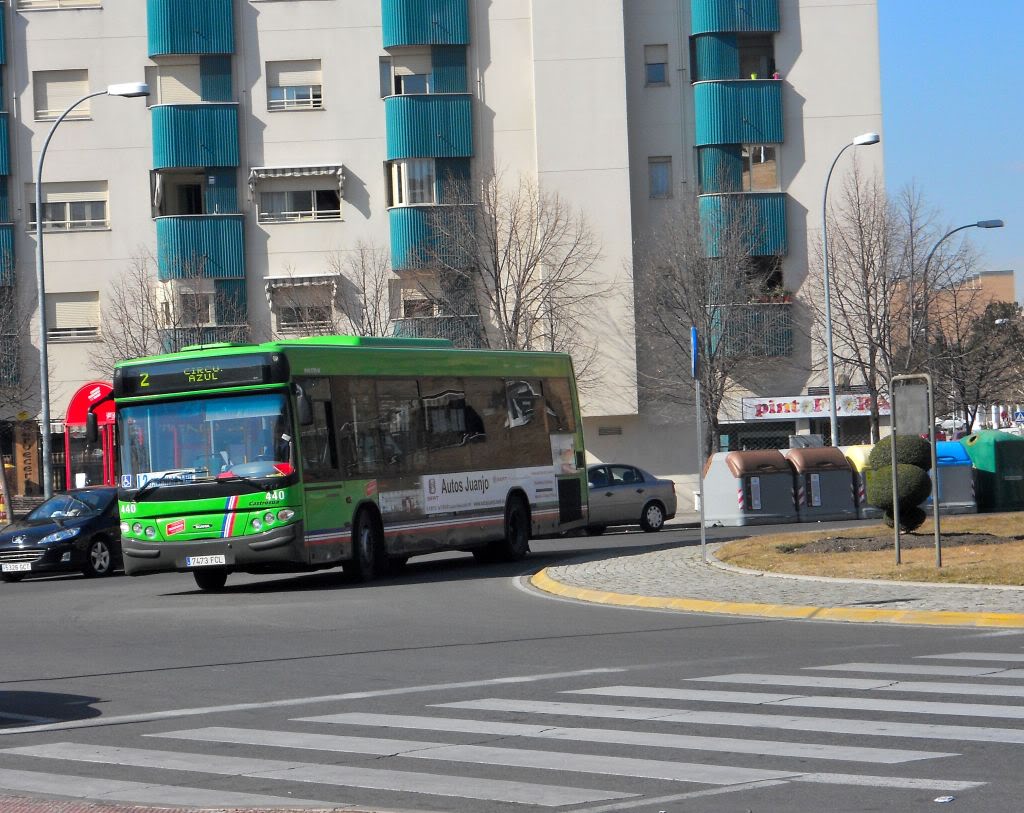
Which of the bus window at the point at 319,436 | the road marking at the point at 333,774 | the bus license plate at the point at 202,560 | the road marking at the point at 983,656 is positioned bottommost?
the road marking at the point at 983,656

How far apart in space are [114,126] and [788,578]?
36003 millimetres

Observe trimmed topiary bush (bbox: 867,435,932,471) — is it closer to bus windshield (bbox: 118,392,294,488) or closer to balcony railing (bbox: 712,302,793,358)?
bus windshield (bbox: 118,392,294,488)

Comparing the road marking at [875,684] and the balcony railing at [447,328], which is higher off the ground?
the balcony railing at [447,328]

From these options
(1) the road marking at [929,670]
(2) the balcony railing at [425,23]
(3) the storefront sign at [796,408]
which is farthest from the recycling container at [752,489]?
(1) the road marking at [929,670]

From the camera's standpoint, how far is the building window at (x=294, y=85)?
48594 millimetres

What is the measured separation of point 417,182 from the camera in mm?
48438

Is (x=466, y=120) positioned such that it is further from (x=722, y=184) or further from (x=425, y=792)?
(x=425, y=792)

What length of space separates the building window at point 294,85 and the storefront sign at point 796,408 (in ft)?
54.3

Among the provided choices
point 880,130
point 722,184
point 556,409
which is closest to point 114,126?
point 722,184

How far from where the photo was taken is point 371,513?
2114cm

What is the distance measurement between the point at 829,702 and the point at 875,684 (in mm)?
858

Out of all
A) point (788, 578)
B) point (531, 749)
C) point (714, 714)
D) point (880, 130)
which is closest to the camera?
point (531, 749)

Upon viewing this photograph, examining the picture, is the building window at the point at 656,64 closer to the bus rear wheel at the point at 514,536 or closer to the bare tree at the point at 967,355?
the bare tree at the point at 967,355

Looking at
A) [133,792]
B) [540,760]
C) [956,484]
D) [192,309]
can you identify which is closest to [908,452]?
[956,484]
